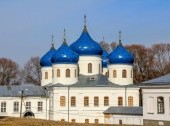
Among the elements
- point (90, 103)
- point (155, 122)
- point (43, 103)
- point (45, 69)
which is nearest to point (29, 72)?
point (45, 69)

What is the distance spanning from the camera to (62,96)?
48.3 metres

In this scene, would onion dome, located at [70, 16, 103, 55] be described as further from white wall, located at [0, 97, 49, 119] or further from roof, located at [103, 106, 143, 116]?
roof, located at [103, 106, 143, 116]

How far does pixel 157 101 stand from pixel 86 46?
681 inches

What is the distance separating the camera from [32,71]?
7844 cm

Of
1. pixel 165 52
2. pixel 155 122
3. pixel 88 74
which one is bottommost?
pixel 155 122

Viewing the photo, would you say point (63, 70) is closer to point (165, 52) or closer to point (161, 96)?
point (161, 96)

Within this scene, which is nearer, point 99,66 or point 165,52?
point 99,66

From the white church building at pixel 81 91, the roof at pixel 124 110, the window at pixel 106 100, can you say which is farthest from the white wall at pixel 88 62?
the roof at pixel 124 110

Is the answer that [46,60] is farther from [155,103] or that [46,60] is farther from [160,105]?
[160,105]

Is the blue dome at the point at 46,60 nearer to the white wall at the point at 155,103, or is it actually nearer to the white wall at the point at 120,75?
the white wall at the point at 120,75

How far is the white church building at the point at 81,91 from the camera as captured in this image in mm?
48219

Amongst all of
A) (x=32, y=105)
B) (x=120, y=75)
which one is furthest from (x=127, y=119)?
(x=32, y=105)

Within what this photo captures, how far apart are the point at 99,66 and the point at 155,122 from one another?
16436mm

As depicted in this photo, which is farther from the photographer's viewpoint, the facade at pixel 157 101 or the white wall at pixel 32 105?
the white wall at pixel 32 105
